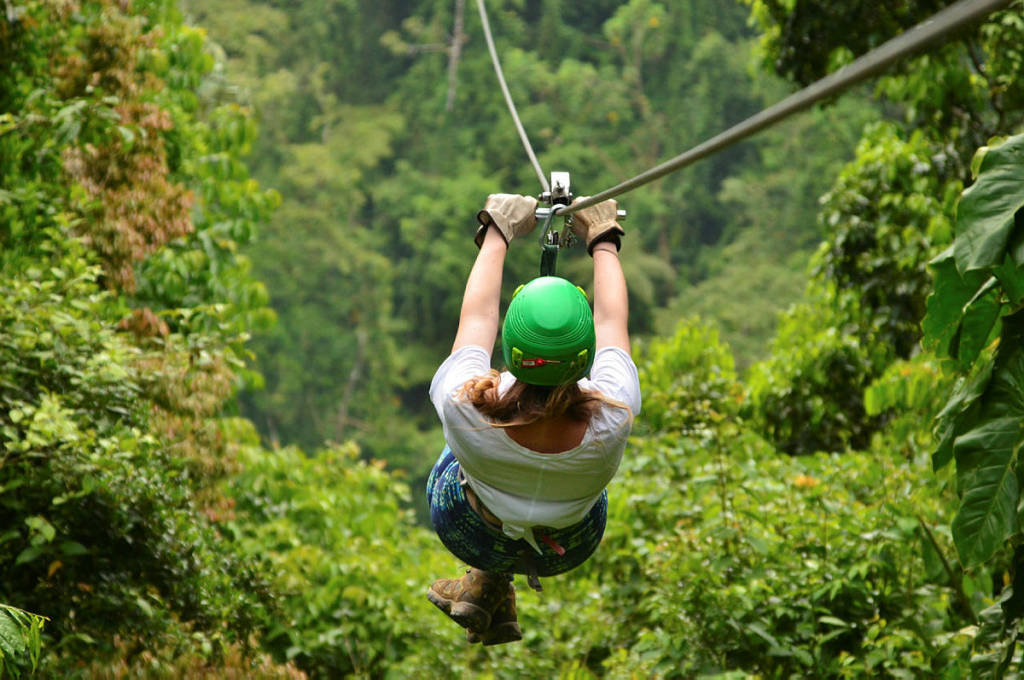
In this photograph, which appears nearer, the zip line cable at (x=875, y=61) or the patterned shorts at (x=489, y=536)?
the zip line cable at (x=875, y=61)

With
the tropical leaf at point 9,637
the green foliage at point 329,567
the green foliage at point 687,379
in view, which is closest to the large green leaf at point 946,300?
the tropical leaf at point 9,637

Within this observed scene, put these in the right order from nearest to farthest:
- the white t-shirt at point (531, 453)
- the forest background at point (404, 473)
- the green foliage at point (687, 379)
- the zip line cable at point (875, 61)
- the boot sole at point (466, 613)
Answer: the zip line cable at point (875, 61), the white t-shirt at point (531, 453), the boot sole at point (466, 613), the forest background at point (404, 473), the green foliage at point (687, 379)

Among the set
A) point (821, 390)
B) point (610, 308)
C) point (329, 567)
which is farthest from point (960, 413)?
point (821, 390)

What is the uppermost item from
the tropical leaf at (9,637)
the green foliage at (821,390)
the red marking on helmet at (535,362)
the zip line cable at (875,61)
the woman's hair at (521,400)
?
the zip line cable at (875,61)

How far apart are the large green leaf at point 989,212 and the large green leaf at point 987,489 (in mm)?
362

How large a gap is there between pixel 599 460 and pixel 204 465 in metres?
2.68

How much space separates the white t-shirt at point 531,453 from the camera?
1969 mm

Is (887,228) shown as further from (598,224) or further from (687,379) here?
(598,224)

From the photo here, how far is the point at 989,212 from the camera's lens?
6.15 feet

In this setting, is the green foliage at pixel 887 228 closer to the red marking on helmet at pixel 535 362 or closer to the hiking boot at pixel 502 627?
the hiking boot at pixel 502 627

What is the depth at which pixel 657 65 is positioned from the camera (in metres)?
28.7

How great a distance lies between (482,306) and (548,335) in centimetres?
24

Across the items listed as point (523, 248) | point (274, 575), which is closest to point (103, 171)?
point (274, 575)

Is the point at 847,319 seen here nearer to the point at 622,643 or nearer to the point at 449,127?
the point at 622,643
